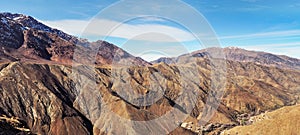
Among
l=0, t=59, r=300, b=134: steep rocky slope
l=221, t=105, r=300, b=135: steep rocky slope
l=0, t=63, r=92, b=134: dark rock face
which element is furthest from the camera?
l=0, t=59, r=300, b=134: steep rocky slope

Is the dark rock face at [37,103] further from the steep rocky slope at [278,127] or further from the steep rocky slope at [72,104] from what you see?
the steep rocky slope at [278,127]

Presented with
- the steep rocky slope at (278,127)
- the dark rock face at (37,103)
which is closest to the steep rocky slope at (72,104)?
the dark rock face at (37,103)

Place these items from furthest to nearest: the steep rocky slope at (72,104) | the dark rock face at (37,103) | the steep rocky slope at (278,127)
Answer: the steep rocky slope at (72,104) < the dark rock face at (37,103) < the steep rocky slope at (278,127)

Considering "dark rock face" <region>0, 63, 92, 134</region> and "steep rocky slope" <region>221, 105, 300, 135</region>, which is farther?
"dark rock face" <region>0, 63, 92, 134</region>

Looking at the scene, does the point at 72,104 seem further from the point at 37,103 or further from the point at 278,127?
the point at 278,127

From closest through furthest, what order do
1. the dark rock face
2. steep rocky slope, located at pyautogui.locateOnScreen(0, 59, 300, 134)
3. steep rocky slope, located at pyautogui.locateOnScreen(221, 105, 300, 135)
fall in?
steep rocky slope, located at pyautogui.locateOnScreen(221, 105, 300, 135), the dark rock face, steep rocky slope, located at pyautogui.locateOnScreen(0, 59, 300, 134)

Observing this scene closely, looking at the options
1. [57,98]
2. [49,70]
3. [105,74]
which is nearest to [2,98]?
[57,98]

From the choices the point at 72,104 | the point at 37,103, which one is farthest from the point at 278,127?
the point at 37,103

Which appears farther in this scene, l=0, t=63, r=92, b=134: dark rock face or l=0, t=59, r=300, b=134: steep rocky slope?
l=0, t=59, r=300, b=134: steep rocky slope

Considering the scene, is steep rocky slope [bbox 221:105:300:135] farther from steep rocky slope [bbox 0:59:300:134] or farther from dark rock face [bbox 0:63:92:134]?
dark rock face [bbox 0:63:92:134]

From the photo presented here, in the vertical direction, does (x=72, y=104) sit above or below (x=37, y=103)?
below

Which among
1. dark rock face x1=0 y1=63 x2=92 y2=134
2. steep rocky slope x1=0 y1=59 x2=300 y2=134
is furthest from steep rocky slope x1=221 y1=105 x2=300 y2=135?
dark rock face x1=0 y1=63 x2=92 y2=134

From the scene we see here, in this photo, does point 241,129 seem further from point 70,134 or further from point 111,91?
point 111,91
